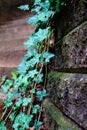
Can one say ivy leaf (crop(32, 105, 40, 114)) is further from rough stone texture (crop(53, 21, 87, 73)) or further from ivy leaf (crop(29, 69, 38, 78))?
rough stone texture (crop(53, 21, 87, 73))

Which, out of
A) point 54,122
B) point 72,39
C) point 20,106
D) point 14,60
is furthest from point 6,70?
point 72,39

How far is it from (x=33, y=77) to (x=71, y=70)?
54 centimetres

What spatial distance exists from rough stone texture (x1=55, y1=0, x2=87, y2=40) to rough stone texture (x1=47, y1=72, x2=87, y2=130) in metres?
0.29

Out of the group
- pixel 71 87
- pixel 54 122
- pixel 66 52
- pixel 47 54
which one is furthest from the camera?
pixel 47 54

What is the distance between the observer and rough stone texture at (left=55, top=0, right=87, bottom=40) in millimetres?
1282

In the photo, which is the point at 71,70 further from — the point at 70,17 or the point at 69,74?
the point at 70,17

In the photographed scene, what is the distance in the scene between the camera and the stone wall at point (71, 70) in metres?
1.15

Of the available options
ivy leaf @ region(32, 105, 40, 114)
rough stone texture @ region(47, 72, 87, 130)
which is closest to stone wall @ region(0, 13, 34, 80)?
ivy leaf @ region(32, 105, 40, 114)

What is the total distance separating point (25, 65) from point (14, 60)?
1249 mm

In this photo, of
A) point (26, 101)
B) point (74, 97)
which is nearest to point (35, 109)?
point (26, 101)

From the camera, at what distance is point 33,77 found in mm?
1870

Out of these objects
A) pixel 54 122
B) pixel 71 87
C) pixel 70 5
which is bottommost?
pixel 54 122

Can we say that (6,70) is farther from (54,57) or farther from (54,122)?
(54,122)

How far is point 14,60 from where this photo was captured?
312 cm
